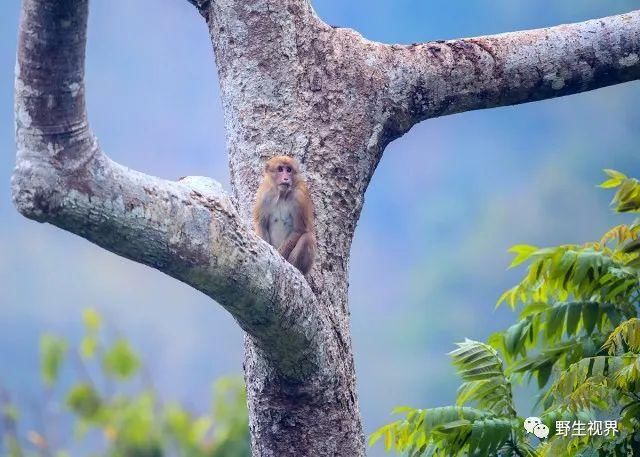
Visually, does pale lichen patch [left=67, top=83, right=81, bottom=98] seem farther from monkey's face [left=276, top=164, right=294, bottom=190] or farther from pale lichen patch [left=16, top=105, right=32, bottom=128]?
monkey's face [left=276, top=164, right=294, bottom=190]

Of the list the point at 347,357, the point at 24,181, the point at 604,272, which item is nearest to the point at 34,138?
the point at 24,181

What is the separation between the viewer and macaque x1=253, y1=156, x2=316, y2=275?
2.81 metres

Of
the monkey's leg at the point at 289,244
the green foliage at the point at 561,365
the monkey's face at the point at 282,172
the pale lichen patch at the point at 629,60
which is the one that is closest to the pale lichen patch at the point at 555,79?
the pale lichen patch at the point at 629,60

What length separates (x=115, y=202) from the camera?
1719 millimetres

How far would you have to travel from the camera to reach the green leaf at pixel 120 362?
16.0 feet

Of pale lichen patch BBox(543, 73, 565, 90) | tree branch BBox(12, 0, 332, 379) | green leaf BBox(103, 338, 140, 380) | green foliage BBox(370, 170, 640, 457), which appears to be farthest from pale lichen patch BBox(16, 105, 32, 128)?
green leaf BBox(103, 338, 140, 380)

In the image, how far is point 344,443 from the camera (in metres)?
2.51

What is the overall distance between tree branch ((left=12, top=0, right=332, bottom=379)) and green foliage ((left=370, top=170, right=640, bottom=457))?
96 centimetres

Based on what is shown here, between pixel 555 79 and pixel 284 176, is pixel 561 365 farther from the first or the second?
pixel 284 176

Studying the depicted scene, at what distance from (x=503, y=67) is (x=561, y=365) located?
3.84 feet

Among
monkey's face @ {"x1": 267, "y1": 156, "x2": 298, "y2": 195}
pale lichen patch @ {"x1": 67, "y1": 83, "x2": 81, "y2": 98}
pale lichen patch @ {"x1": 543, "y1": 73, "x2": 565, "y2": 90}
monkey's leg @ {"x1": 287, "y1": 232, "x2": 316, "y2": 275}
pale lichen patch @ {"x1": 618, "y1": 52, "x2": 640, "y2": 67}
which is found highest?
pale lichen patch @ {"x1": 618, "y1": 52, "x2": 640, "y2": 67}

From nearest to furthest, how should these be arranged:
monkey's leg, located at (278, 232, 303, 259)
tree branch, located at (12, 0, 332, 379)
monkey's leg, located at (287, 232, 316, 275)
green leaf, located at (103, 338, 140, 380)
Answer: tree branch, located at (12, 0, 332, 379) < monkey's leg, located at (287, 232, 316, 275) < monkey's leg, located at (278, 232, 303, 259) < green leaf, located at (103, 338, 140, 380)

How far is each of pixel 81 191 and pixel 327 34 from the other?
1.44 metres

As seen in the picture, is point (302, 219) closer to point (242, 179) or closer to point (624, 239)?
point (242, 179)
